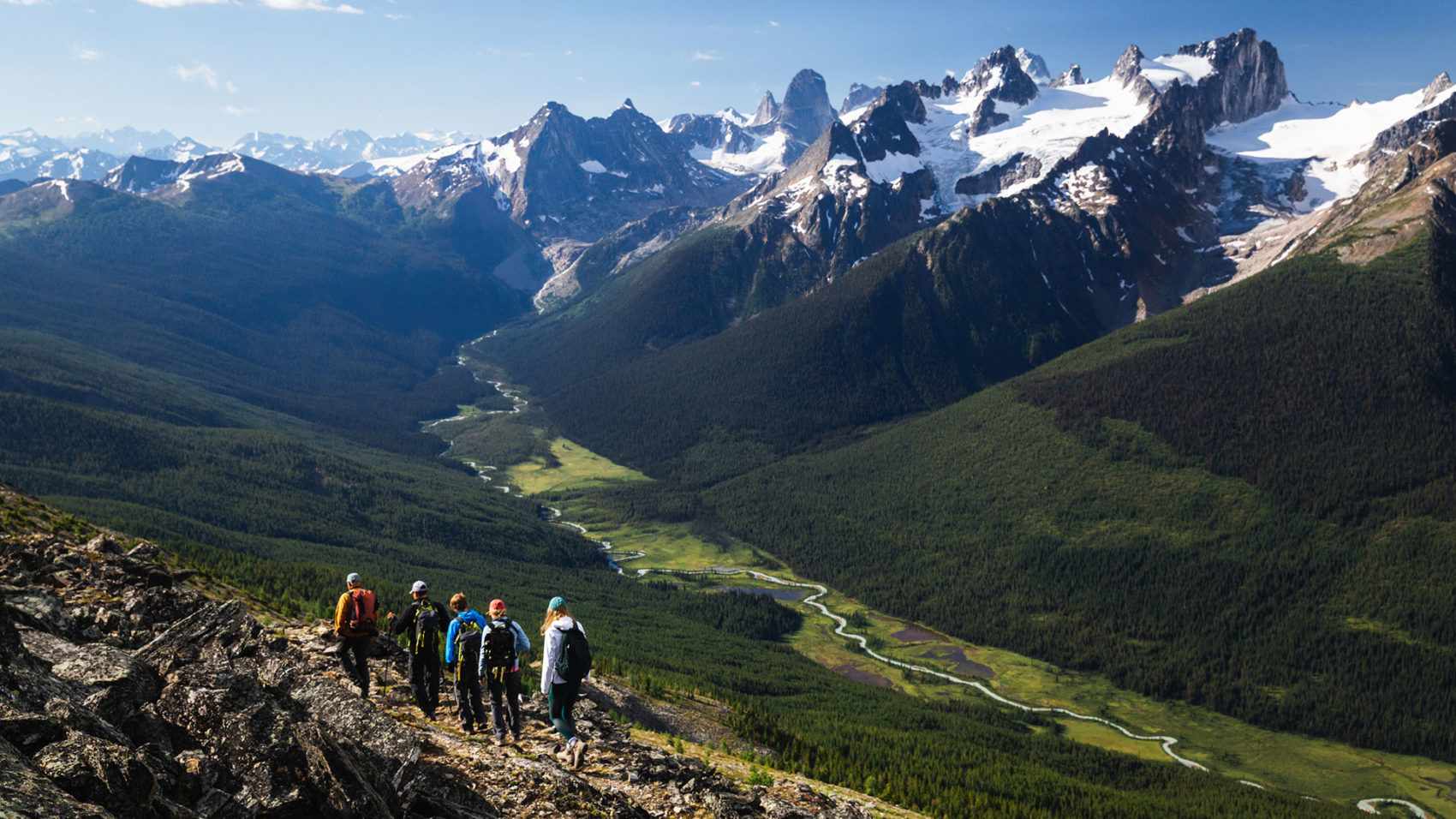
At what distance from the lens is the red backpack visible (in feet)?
124

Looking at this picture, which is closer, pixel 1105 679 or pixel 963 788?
pixel 963 788

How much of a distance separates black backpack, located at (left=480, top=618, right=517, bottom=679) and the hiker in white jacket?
1560 millimetres

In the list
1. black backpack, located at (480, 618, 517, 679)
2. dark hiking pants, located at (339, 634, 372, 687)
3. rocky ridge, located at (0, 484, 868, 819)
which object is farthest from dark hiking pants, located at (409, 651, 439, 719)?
black backpack, located at (480, 618, 517, 679)

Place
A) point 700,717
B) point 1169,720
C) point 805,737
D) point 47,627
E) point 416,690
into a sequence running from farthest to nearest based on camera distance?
point 1169,720 → point 805,737 → point 700,717 → point 416,690 → point 47,627

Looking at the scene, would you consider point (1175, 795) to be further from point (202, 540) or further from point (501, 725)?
point (202, 540)

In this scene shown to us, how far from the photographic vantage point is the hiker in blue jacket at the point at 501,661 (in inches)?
1358

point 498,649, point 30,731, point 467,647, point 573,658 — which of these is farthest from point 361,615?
point 30,731

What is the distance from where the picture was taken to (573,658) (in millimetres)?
33969

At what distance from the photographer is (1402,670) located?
159000 mm

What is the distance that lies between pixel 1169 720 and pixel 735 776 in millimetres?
140655

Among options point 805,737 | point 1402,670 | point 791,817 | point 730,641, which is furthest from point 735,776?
point 1402,670

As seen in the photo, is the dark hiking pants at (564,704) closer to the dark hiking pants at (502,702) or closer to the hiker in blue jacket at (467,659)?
the dark hiking pants at (502,702)

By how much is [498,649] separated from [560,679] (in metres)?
2.87

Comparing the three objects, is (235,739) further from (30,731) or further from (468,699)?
(468,699)
